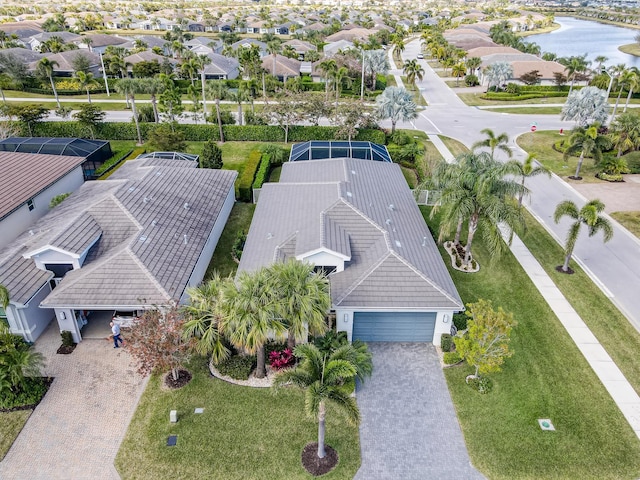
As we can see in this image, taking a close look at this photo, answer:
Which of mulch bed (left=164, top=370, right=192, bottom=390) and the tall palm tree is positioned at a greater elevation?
the tall palm tree

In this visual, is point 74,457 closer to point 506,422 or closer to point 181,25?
point 506,422

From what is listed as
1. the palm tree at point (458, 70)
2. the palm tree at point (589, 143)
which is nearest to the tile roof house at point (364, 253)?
the palm tree at point (589, 143)

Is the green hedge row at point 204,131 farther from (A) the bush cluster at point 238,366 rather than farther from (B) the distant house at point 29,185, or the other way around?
(A) the bush cluster at point 238,366

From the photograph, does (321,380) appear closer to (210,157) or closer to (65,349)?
(65,349)

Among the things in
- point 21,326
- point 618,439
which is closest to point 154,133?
point 21,326

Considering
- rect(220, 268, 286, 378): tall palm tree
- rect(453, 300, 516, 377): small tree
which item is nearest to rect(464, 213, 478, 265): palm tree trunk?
rect(453, 300, 516, 377): small tree

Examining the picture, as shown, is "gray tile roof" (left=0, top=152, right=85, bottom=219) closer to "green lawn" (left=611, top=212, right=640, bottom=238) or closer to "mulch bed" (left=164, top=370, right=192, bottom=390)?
"mulch bed" (left=164, top=370, right=192, bottom=390)
